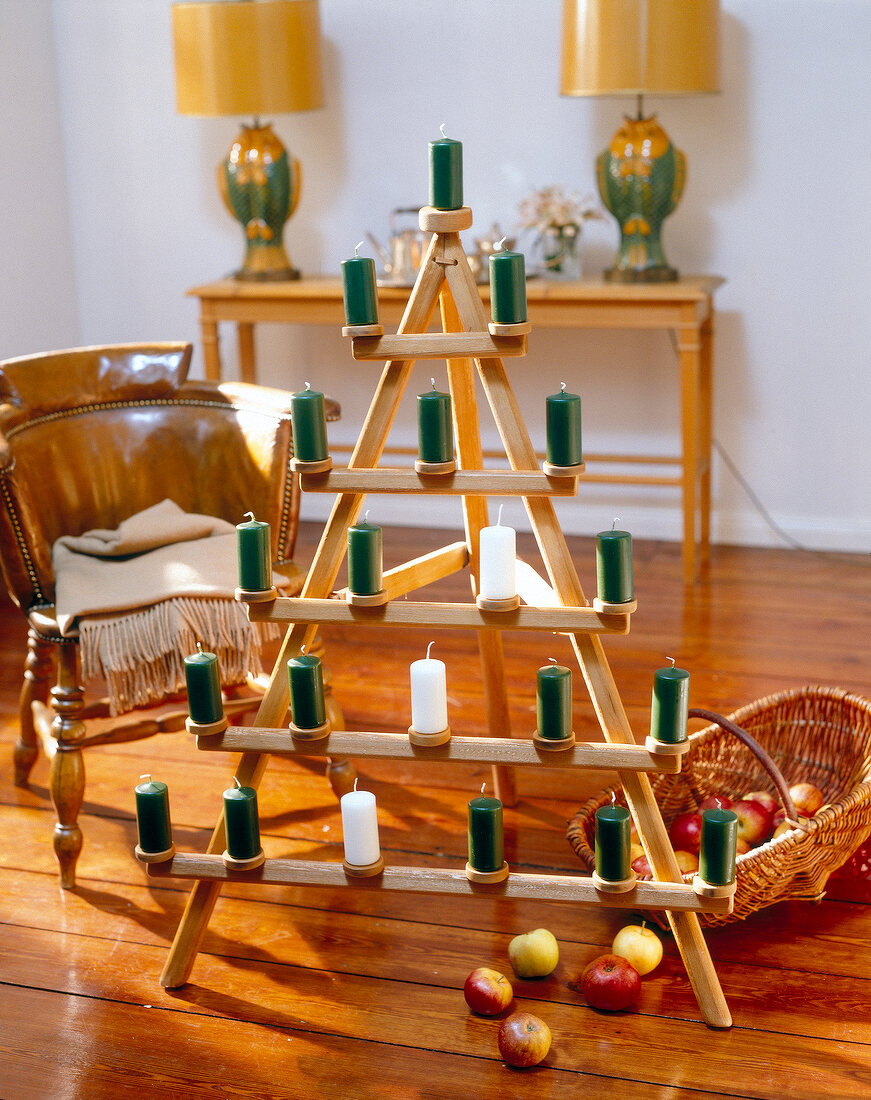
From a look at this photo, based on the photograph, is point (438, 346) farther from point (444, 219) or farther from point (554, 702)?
point (554, 702)

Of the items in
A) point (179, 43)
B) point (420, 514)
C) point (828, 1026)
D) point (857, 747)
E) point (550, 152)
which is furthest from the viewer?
point (420, 514)

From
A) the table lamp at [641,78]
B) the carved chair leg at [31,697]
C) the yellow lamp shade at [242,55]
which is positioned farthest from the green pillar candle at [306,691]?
the yellow lamp shade at [242,55]

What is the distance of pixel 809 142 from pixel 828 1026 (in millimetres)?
2549

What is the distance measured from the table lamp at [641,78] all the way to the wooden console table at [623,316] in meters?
0.14

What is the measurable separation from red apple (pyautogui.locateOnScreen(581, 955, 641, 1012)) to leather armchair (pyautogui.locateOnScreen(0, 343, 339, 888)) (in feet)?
2.73

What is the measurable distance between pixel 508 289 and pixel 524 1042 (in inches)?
36.8

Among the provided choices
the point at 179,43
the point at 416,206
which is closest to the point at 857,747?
the point at 416,206

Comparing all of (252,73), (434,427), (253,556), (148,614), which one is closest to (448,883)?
(253,556)

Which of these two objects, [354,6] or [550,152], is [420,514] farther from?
[354,6]

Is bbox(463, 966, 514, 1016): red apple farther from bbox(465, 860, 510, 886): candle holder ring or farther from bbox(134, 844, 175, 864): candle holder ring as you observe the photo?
bbox(134, 844, 175, 864): candle holder ring

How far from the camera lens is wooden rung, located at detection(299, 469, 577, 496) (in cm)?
146

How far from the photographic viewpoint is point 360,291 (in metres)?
1.51

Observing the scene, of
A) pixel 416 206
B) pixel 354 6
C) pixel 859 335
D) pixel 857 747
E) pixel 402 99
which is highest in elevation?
pixel 354 6

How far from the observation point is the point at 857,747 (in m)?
1.99
